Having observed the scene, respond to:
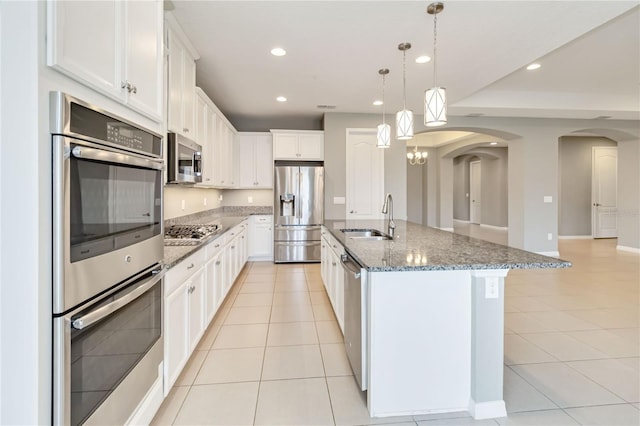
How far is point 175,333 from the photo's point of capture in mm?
1884

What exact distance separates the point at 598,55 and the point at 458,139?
15.8 feet

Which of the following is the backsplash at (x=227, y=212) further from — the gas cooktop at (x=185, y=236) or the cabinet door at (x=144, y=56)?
the cabinet door at (x=144, y=56)

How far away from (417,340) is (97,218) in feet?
5.34

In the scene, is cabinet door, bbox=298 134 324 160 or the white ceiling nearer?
the white ceiling

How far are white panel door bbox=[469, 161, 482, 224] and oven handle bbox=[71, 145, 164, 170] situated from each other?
12.3 metres

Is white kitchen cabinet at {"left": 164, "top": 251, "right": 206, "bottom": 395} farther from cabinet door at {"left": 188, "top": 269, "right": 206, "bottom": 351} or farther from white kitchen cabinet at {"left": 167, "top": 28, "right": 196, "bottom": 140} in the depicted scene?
white kitchen cabinet at {"left": 167, "top": 28, "right": 196, "bottom": 140}

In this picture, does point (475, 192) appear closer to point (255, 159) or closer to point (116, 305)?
point (255, 159)

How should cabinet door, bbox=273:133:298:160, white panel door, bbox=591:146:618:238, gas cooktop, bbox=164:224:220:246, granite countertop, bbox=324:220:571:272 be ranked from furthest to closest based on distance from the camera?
white panel door, bbox=591:146:618:238 < cabinet door, bbox=273:133:298:160 < gas cooktop, bbox=164:224:220:246 < granite countertop, bbox=324:220:571:272

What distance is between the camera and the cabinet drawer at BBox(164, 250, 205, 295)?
1778 millimetres

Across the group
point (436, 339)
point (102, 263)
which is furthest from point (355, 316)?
point (102, 263)

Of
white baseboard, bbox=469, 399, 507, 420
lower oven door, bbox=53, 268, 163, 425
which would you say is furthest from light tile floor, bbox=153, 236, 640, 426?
lower oven door, bbox=53, 268, 163, 425

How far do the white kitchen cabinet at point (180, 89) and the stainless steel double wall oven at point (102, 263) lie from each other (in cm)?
128
